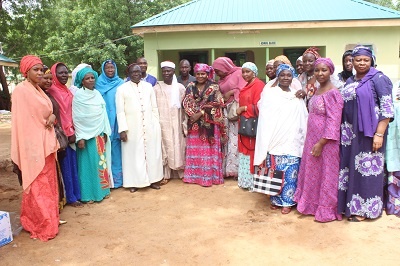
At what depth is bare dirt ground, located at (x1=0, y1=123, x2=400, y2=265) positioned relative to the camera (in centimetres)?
313

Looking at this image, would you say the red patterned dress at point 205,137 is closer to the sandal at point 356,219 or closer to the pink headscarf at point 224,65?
the pink headscarf at point 224,65

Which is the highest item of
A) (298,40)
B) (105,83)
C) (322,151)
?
(298,40)

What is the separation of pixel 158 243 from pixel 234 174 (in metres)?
2.25

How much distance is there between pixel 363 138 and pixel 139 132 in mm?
2874

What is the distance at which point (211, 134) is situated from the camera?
511cm

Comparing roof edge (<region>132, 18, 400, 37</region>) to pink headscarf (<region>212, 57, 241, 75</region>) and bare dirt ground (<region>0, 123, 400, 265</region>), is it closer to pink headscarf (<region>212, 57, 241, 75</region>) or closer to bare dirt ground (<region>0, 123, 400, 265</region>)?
pink headscarf (<region>212, 57, 241, 75</region>)

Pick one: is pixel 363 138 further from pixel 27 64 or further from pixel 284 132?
pixel 27 64

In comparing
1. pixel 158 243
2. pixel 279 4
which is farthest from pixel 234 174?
pixel 279 4

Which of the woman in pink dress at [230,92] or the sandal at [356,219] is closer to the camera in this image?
the sandal at [356,219]

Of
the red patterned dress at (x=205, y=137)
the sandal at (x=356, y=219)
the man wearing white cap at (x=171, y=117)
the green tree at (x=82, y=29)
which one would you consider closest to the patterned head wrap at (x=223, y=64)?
the red patterned dress at (x=205, y=137)

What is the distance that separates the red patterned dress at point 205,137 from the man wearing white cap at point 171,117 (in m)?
0.16

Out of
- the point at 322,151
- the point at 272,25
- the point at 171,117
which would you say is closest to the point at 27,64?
the point at 171,117

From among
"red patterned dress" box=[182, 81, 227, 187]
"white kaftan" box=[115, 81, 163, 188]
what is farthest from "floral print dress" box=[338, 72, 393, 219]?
"white kaftan" box=[115, 81, 163, 188]

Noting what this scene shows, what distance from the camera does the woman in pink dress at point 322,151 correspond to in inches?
143
